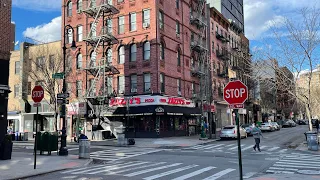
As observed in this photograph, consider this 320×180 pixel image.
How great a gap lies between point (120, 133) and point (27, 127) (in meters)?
20.4

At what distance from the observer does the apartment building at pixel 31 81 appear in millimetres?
35562

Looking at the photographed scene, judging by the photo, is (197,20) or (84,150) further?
(197,20)

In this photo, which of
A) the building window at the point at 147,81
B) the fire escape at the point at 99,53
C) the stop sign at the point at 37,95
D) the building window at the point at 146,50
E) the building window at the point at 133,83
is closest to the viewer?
the stop sign at the point at 37,95

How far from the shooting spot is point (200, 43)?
4166 cm

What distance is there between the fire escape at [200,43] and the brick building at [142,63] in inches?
55.6

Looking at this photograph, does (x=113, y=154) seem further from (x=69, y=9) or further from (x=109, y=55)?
(x=69, y=9)

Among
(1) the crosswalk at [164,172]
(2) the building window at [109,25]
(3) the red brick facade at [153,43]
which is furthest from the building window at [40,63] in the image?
(1) the crosswalk at [164,172]

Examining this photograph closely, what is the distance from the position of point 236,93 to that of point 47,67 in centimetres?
3136

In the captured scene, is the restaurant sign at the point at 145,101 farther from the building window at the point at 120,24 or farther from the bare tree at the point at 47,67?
the building window at the point at 120,24

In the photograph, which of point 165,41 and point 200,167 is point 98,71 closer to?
point 165,41

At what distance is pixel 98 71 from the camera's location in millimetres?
33875

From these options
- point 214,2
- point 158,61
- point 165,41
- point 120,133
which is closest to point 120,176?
point 120,133

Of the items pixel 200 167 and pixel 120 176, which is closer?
pixel 120 176

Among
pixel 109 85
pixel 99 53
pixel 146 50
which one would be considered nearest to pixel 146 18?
pixel 146 50
